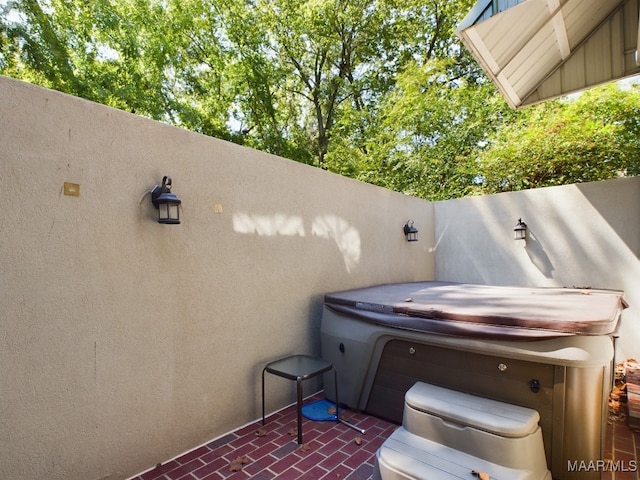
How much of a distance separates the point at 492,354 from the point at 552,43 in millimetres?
4029

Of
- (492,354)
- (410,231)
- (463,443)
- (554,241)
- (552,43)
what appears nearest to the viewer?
(463,443)

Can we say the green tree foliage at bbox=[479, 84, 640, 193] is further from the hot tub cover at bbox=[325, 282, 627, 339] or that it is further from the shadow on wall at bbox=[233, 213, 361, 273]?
the shadow on wall at bbox=[233, 213, 361, 273]

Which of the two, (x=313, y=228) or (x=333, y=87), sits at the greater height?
(x=333, y=87)

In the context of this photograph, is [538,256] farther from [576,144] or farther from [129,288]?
[129,288]

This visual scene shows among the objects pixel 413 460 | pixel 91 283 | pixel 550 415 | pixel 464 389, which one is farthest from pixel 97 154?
pixel 550 415

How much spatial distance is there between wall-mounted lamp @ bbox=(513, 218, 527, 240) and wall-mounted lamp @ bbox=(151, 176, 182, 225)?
218 inches

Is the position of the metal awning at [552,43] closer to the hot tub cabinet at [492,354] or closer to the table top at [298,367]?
the hot tub cabinet at [492,354]

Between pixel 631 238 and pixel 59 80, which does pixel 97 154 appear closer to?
pixel 631 238

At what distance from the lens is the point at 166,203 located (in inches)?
104

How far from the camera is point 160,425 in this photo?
2.74m

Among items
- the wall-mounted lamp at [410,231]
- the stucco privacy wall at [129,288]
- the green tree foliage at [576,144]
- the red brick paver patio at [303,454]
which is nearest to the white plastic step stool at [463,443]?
the red brick paver patio at [303,454]

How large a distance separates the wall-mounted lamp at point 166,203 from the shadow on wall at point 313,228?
0.70 metres

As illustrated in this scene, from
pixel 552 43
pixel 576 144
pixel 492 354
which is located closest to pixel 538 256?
pixel 552 43

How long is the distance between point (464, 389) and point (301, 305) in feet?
6.38
